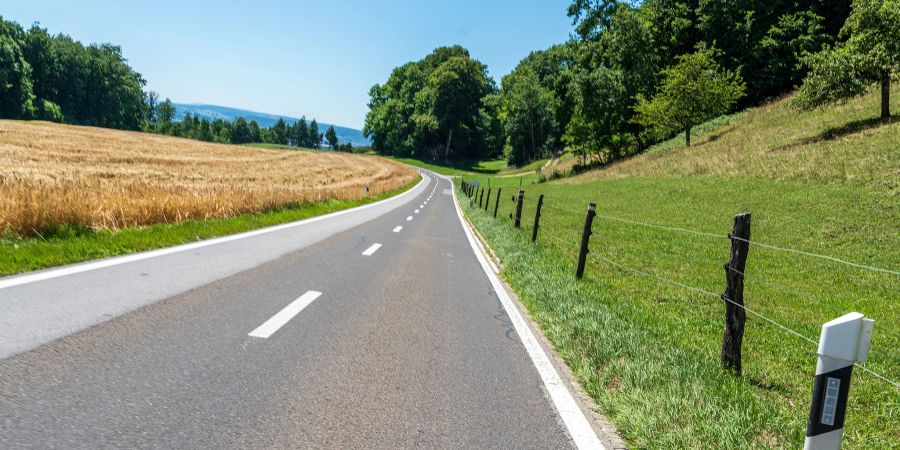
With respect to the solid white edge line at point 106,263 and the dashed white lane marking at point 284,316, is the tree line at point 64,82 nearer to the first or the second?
the solid white edge line at point 106,263

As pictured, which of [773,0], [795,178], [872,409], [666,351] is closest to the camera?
[872,409]

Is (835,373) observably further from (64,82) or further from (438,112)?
(64,82)

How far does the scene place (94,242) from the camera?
7891mm

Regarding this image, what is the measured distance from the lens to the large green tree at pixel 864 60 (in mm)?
23188

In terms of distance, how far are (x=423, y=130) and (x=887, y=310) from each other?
95157 millimetres

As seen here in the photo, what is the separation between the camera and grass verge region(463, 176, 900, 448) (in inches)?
138

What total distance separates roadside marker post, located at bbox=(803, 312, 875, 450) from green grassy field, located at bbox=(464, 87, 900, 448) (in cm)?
64

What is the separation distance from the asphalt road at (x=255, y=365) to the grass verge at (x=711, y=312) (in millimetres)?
707

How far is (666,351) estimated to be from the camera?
15.9 ft

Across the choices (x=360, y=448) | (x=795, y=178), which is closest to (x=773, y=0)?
(x=795, y=178)

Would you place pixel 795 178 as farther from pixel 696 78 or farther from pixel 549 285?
pixel 696 78

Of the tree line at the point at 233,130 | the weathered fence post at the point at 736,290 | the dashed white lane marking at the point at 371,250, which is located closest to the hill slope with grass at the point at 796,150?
the weathered fence post at the point at 736,290

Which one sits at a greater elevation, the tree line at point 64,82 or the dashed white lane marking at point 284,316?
the tree line at point 64,82

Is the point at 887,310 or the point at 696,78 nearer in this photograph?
the point at 887,310
